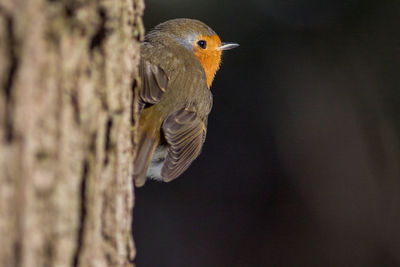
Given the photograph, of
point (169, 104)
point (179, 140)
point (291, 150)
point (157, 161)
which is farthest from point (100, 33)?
point (291, 150)

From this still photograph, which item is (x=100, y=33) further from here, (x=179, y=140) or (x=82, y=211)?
(x=179, y=140)

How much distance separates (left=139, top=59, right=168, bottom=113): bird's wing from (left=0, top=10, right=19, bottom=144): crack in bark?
3.60 feet

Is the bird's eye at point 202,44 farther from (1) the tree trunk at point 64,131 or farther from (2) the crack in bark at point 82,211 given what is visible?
(2) the crack in bark at point 82,211

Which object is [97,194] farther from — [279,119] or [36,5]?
[279,119]

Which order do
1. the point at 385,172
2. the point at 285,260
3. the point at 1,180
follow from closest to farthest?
the point at 1,180 → the point at 285,260 → the point at 385,172

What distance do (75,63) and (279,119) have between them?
314 cm

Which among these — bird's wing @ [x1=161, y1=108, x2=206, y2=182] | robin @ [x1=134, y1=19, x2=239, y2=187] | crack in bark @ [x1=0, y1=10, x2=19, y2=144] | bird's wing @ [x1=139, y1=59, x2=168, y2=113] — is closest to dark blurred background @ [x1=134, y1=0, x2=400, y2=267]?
robin @ [x1=134, y1=19, x2=239, y2=187]

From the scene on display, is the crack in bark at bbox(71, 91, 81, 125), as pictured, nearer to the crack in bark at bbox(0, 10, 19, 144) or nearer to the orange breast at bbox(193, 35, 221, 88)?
the crack in bark at bbox(0, 10, 19, 144)

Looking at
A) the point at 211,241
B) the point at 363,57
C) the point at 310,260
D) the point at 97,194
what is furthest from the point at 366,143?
the point at 97,194

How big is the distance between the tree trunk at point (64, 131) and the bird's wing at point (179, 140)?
1.00 metres

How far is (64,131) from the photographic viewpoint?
0.90m

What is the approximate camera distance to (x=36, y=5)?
2.78 feet

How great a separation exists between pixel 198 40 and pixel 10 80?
208 cm

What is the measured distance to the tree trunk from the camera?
82 cm
